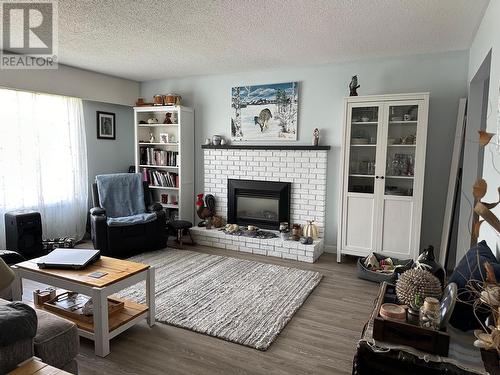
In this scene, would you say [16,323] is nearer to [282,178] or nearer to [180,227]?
[180,227]

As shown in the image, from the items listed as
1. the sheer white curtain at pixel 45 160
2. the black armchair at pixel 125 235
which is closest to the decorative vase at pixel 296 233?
the black armchair at pixel 125 235

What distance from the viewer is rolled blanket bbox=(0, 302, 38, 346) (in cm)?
137

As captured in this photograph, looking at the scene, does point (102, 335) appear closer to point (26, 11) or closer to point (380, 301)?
point (380, 301)

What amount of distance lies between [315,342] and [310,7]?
8.01 ft

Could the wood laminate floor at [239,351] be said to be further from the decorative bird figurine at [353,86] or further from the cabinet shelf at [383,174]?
the decorative bird figurine at [353,86]

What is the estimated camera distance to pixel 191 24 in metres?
2.90

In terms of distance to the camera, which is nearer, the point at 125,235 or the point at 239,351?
the point at 239,351

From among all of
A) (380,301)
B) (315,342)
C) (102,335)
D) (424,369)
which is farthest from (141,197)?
(424,369)

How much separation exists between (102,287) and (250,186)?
287 centimetres

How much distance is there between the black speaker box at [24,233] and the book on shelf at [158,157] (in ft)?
5.90

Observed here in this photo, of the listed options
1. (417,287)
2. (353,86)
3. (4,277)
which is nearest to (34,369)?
(4,277)

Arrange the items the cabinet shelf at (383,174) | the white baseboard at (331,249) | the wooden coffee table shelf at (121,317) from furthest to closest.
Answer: the white baseboard at (331,249) → the cabinet shelf at (383,174) → the wooden coffee table shelf at (121,317)

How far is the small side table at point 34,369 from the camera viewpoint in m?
1.40

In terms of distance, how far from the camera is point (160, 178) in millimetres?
5270
